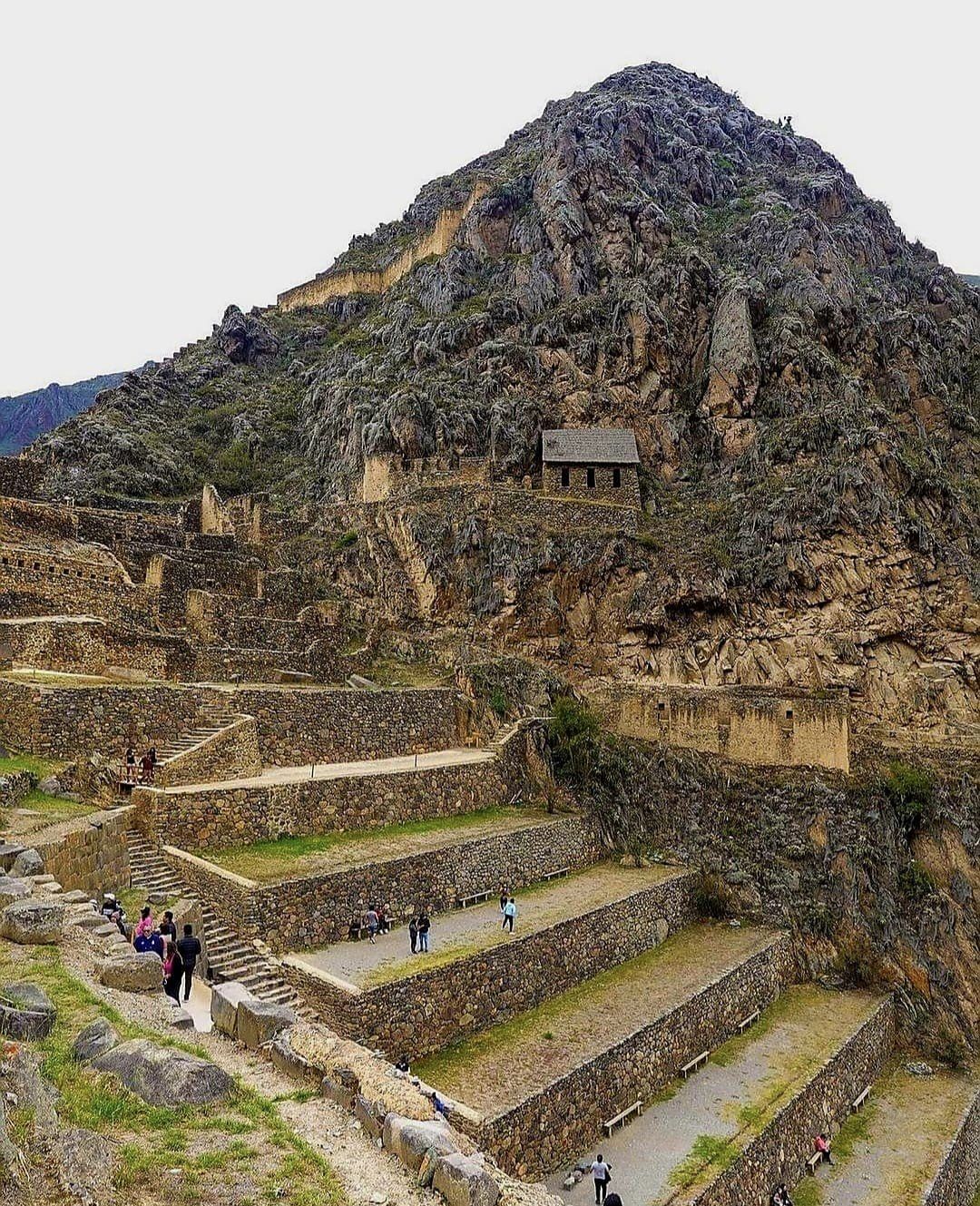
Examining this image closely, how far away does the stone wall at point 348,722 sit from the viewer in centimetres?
1872

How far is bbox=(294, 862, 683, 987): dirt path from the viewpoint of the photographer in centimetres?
1273

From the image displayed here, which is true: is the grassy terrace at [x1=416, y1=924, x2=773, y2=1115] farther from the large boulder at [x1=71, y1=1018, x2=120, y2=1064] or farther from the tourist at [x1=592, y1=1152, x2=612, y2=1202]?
the large boulder at [x1=71, y1=1018, x2=120, y2=1064]

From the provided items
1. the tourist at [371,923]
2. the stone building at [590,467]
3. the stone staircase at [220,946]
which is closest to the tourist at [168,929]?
the stone staircase at [220,946]

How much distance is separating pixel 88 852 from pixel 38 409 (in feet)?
273

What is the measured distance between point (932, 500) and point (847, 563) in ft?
16.4

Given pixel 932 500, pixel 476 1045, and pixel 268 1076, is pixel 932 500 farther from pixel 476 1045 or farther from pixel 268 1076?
pixel 268 1076

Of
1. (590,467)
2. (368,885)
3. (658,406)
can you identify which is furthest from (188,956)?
(658,406)

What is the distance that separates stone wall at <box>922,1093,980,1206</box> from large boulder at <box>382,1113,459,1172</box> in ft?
40.3

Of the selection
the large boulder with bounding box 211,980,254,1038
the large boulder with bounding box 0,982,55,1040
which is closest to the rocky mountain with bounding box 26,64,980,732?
the large boulder with bounding box 211,980,254,1038

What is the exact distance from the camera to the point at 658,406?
121 ft

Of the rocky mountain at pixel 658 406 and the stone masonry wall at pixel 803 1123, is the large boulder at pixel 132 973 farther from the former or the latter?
the rocky mountain at pixel 658 406

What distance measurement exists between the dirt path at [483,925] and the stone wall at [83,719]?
5.70m

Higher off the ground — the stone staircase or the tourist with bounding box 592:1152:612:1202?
the stone staircase

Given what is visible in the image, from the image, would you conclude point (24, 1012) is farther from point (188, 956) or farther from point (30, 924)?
point (188, 956)
